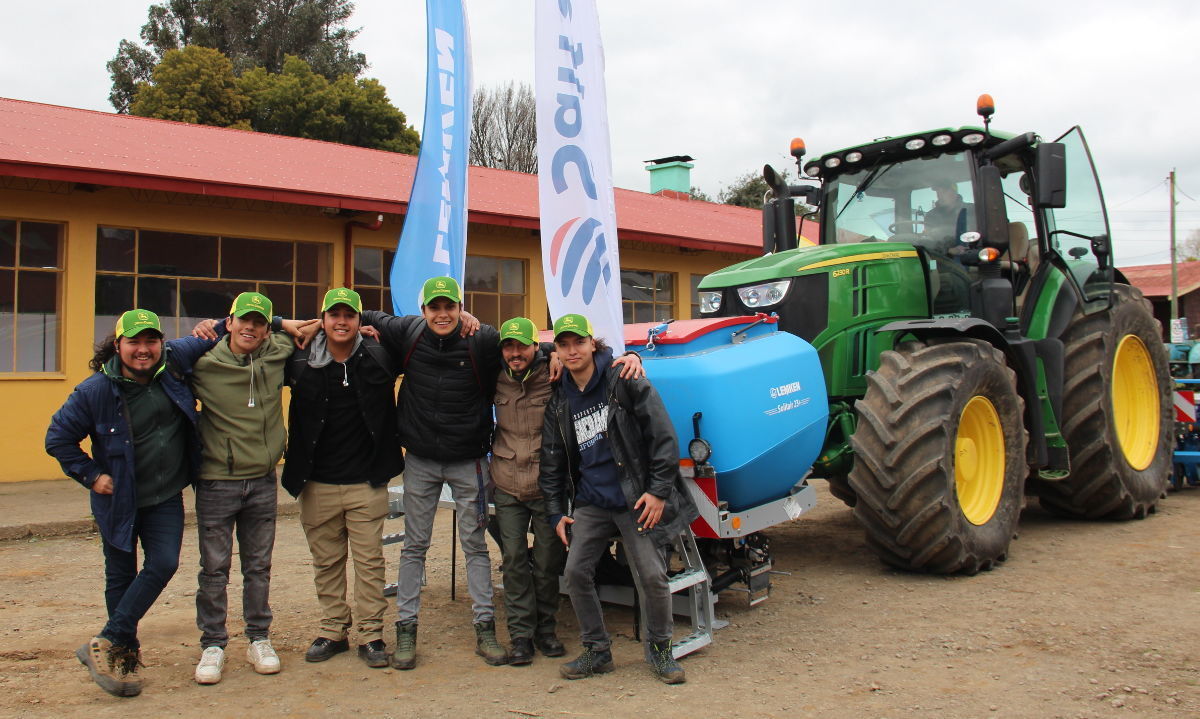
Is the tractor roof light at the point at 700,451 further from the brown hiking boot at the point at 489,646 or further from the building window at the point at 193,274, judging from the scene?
A: the building window at the point at 193,274

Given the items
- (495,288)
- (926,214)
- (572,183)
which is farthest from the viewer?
(495,288)

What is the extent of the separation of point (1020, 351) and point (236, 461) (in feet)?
16.9

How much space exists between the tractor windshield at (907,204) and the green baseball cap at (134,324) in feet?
16.4

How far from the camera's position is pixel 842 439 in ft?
20.8

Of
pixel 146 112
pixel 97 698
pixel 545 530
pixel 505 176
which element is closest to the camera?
pixel 97 698

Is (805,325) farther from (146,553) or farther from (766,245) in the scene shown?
(146,553)

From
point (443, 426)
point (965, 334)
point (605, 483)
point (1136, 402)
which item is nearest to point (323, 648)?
point (443, 426)

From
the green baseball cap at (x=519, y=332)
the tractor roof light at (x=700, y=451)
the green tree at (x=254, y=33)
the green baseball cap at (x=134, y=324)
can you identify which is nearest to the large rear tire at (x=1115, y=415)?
the tractor roof light at (x=700, y=451)

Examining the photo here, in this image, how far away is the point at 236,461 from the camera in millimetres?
4547

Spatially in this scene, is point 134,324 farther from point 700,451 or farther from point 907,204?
point 907,204

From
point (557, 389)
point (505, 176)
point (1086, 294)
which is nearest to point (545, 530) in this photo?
point (557, 389)

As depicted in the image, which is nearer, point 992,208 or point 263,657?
point 263,657

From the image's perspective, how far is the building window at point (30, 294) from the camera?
10.7 metres

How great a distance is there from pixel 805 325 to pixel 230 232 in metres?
8.03
